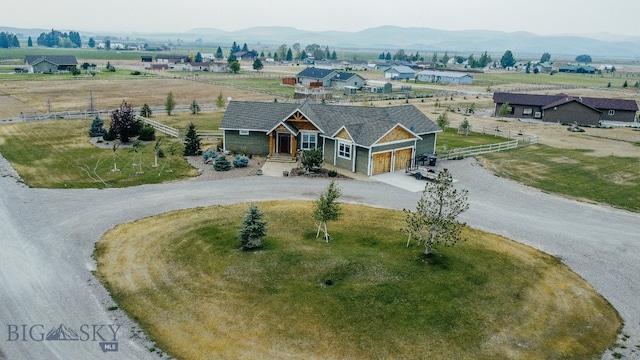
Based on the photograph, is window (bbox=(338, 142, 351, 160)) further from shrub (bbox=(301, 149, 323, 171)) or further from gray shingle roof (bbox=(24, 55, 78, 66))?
gray shingle roof (bbox=(24, 55, 78, 66))

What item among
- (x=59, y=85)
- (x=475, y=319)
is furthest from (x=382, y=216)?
(x=59, y=85)

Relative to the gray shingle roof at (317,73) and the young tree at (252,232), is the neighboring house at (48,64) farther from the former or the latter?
the young tree at (252,232)

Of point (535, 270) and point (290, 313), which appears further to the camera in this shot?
point (535, 270)

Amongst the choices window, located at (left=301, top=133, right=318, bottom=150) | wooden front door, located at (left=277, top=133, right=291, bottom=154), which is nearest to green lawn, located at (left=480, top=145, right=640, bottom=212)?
window, located at (left=301, top=133, right=318, bottom=150)

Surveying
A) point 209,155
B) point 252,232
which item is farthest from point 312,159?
point 252,232

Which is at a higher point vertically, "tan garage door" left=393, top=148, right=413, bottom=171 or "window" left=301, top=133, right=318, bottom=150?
"window" left=301, top=133, right=318, bottom=150

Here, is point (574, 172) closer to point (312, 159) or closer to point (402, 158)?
point (402, 158)

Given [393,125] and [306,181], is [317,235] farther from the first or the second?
[393,125]
